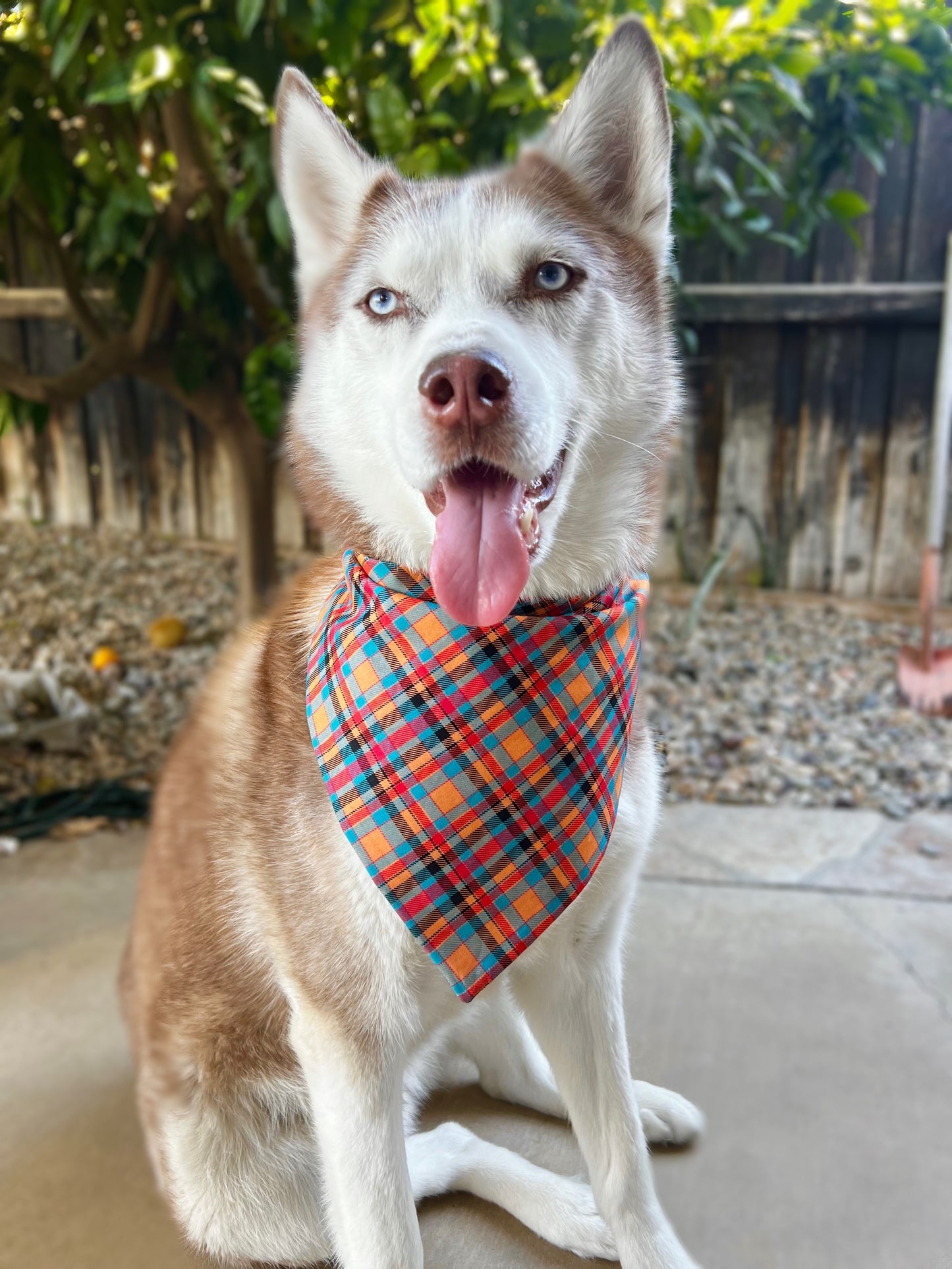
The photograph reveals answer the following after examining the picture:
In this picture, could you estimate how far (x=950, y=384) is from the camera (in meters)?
2.09

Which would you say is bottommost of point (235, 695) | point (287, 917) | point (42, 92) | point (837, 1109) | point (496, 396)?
point (837, 1109)

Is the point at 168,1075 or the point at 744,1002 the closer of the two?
the point at 168,1075

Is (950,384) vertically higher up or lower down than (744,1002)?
higher up

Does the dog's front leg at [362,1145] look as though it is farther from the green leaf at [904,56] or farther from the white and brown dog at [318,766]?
the green leaf at [904,56]

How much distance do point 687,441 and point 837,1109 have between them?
1.34 meters

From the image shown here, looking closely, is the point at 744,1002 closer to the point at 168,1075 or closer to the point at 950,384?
the point at 168,1075

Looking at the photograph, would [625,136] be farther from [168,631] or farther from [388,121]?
[168,631]

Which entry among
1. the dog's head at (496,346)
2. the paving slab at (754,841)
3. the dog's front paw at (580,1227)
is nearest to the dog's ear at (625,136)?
the dog's head at (496,346)

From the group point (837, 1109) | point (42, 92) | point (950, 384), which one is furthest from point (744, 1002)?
point (950, 384)

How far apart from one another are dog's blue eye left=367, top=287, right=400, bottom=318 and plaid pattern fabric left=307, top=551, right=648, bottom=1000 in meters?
0.20

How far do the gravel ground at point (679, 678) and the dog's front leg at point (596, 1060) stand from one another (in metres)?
0.88

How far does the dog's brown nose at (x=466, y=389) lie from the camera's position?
551 mm

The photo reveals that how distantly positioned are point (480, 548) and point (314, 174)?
0.34 m

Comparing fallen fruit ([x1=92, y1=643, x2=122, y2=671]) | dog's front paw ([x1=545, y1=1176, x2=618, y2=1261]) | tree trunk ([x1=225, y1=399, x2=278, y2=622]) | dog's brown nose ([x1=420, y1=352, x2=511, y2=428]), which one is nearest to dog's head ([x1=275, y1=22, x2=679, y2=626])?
dog's brown nose ([x1=420, y1=352, x2=511, y2=428])
